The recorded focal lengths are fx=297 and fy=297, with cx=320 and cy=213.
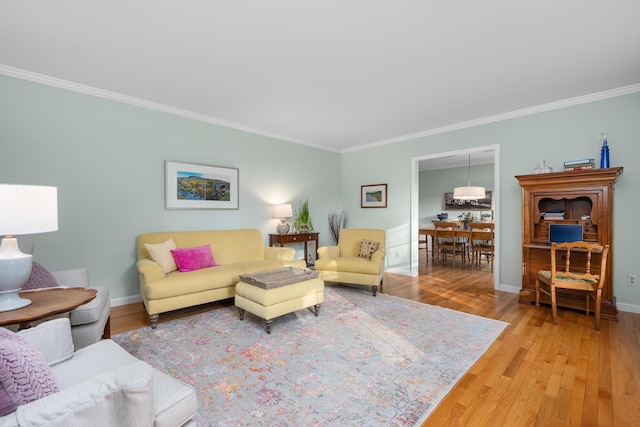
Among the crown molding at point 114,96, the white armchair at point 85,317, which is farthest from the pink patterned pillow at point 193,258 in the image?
the crown molding at point 114,96

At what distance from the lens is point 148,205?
3795 millimetres

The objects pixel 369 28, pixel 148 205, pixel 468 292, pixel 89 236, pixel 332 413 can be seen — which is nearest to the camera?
pixel 332 413

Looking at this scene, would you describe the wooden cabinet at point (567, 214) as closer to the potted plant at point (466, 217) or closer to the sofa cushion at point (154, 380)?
the potted plant at point (466, 217)

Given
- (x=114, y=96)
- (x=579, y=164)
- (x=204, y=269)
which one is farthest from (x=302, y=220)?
(x=579, y=164)

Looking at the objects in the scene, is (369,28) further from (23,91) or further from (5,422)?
(23,91)

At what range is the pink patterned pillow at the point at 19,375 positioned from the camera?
849mm

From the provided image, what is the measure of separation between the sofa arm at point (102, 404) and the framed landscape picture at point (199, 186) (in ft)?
10.9

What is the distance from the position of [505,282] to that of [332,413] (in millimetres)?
3594

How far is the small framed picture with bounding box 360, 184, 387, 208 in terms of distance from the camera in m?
5.67

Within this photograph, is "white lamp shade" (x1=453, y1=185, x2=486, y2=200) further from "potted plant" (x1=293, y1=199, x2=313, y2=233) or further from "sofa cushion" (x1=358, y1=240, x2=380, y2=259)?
"potted plant" (x1=293, y1=199, x2=313, y2=233)

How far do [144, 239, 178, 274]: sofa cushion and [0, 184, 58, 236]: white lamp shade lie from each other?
1686 mm

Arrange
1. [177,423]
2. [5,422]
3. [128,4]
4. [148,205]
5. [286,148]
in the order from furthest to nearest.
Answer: [286,148] → [148,205] → [128,4] → [177,423] → [5,422]

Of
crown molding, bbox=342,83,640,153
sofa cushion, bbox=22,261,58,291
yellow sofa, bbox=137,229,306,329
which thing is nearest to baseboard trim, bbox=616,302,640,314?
crown molding, bbox=342,83,640,153

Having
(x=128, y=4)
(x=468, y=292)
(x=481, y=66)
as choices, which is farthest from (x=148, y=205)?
(x=468, y=292)
